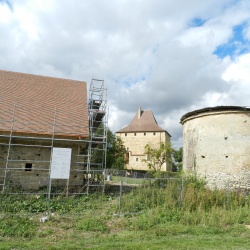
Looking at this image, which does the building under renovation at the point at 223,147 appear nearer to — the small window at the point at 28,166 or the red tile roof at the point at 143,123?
the small window at the point at 28,166

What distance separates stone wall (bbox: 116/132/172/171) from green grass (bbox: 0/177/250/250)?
38783 mm

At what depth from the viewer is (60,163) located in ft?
31.6

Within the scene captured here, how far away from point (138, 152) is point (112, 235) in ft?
149

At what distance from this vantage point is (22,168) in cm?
1309

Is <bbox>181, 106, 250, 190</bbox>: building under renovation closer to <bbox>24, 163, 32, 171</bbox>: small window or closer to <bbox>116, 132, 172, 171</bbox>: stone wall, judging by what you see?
<bbox>24, 163, 32, 171</bbox>: small window

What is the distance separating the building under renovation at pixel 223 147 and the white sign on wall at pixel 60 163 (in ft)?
28.2

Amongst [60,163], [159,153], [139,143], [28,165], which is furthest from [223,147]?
[139,143]

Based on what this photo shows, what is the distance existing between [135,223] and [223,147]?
325 inches

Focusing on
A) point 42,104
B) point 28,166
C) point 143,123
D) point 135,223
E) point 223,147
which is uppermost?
point 143,123

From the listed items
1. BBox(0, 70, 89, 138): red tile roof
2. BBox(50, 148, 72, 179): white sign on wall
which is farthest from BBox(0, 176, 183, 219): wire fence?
BBox(0, 70, 89, 138): red tile roof

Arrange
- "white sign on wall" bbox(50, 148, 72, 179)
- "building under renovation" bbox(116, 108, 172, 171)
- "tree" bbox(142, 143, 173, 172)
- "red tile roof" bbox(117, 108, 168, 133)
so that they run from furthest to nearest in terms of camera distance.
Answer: "red tile roof" bbox(117, 108, 168, 133), "building under renovation" bbox(116, 108, 172, 171), "tree" bbox(142, 143, 173, 172), "white sign on wall" bbox(50, 148, 72, 179)

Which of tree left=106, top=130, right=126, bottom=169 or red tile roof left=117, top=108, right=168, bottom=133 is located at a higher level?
red tile roof left=117, top=108, right=168, bottom=133

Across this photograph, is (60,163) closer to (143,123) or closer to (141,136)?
(141,136)

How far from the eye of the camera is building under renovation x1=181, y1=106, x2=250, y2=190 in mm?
13922
